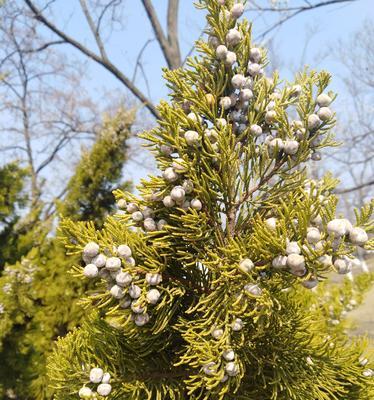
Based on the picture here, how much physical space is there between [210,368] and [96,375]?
0.36 metres

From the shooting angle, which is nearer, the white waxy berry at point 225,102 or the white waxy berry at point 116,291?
the white waxy berry at point 116,291

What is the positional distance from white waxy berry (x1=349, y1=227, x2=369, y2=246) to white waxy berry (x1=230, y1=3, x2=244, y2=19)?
0.74 meters

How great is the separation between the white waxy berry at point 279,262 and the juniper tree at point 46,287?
2.56m

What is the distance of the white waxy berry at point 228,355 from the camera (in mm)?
1001

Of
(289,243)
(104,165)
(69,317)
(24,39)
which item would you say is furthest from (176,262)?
(24,39)

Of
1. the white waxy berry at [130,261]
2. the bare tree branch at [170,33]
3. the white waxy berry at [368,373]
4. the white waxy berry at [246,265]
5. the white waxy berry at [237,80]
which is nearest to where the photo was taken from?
the white waxy berry at [246,265]

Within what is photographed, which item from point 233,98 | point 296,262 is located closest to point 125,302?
point 296,262

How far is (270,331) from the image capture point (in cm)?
121

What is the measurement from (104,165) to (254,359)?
2.91 meters

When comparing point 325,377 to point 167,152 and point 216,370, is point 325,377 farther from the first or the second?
point 167,152

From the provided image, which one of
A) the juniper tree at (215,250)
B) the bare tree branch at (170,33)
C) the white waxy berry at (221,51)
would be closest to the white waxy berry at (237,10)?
the juniper tree at (215,250)

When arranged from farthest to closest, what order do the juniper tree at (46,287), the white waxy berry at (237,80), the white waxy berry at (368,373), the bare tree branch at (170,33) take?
the bare tree branch at (170,33)
the juniper tree at (46,287)
the white waxy berry at (368,373)
the white waxy berry at (237,80)

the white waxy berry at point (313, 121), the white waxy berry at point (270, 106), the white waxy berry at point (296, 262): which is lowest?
the white waxy berry at point (296, 262)

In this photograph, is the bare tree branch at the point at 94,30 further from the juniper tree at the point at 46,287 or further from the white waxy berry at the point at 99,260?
the white waxy berry at the point at 99,260
